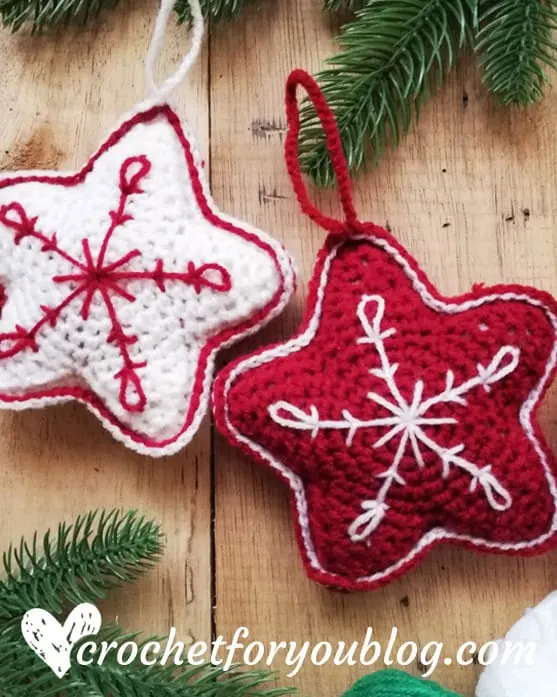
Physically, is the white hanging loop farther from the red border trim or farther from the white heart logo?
the white heart logo

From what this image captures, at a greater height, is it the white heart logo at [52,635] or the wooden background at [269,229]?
the wooden background at [269,229]

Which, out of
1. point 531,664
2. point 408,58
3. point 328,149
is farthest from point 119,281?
point 531,664

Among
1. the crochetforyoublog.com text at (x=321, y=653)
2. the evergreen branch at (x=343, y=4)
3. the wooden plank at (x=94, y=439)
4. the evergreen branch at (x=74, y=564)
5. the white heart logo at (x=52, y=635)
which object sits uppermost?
the evergreen branch at (x=343, y=4)

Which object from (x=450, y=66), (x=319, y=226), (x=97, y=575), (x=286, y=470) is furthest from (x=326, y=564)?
(x=450, y=66)

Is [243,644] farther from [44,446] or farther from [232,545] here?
[44,446]

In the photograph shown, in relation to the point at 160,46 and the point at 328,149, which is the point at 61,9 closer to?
the point at 160,46

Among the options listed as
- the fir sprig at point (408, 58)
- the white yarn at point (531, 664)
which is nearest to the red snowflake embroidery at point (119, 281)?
the fir sprig at point (408, 58)

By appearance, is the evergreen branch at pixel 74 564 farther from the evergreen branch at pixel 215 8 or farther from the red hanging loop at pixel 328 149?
the evergreen branch at pixel 215 8
